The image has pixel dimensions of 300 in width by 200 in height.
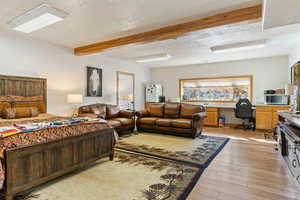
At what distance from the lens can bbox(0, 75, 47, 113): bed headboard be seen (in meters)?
3.66

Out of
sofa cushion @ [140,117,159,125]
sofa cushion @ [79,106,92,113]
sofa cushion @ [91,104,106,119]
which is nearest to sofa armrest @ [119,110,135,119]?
sofa cushion @ [140,117,159,125]

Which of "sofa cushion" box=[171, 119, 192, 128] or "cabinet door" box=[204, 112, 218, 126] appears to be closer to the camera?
"sofa cushion" box=[171, 119, 192, 128]

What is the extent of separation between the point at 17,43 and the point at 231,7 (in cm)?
451

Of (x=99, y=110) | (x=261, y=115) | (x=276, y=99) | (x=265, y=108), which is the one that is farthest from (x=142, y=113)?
(x=276, y=99)

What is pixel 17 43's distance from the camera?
3926mm

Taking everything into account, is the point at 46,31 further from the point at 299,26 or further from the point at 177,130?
the point at 299,26

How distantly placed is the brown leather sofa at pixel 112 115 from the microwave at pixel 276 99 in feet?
14.8

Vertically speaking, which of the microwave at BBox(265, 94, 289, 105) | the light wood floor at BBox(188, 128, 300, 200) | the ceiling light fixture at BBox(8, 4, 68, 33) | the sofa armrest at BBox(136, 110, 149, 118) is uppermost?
the ceiling light fixture at BBox(8, 4, 68, 33)

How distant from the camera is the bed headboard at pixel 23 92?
3.66 meters

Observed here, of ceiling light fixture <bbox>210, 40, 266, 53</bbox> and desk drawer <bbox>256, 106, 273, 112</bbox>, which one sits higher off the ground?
ceiling light fixture <bbox>210, 40, 266, 53</bbox>

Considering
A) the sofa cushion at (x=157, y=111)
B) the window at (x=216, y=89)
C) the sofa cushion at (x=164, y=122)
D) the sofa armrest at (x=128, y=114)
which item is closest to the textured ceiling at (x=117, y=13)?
the sofa armrest at (x=128, y=114)

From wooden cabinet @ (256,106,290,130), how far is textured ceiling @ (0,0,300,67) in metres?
1.85

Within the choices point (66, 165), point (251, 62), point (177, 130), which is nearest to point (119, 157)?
point (66, 165)

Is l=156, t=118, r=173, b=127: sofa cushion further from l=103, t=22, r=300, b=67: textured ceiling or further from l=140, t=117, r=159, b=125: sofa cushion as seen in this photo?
l=103, t=22, r=300, b=67: textured ceiling
